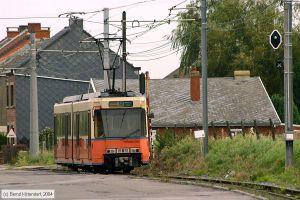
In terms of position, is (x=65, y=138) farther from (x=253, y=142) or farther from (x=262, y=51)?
(x=262, y=51)

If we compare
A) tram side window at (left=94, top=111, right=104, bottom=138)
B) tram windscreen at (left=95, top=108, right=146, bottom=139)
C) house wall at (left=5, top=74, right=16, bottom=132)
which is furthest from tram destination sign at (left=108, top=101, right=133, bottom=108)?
house wall at (left=5, top=74, right=16, bottom=132)

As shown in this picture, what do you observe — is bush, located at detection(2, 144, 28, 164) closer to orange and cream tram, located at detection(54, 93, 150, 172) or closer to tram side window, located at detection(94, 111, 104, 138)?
orange and cream tram, located at detection(54, 93, 150, 172)

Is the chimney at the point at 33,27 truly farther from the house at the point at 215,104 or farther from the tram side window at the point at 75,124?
the tram side window at the point at 75,124

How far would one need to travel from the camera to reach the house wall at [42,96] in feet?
242

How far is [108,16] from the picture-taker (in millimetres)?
45969

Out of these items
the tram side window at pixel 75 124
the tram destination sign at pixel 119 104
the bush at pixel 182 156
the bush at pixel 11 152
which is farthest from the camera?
the bush at pixel 11 152

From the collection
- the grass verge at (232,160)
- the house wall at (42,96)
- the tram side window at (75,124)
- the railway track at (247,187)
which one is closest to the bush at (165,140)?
the grass verge at (232,160)

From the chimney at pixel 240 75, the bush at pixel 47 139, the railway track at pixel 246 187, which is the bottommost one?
the bush at pixel 47 139

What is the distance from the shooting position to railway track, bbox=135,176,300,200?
77.7ft

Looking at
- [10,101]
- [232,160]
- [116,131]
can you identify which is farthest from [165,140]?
[10,101]

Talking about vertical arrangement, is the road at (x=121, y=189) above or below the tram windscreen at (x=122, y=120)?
below

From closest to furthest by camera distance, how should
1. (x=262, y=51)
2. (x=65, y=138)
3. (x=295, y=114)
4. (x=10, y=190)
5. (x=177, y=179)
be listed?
(x=10, y=190) → (x=177, y=179) → (x=65, y=138) → (x=295, y=114) → (x=262, y=51)

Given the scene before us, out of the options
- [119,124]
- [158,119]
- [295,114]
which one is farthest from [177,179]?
[295,114]

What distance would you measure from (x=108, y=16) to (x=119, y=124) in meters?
9.44
